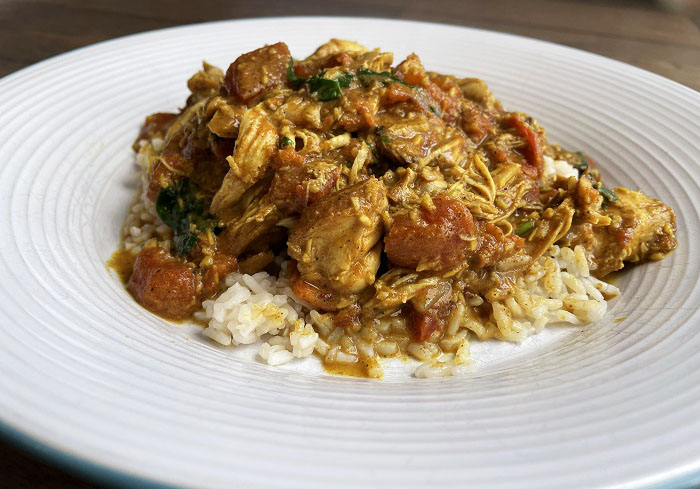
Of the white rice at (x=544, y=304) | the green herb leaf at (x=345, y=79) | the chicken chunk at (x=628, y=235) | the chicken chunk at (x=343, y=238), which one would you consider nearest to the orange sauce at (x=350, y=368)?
the white rice at (x=544, y=304)

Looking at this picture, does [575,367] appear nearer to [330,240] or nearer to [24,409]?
[330,240]

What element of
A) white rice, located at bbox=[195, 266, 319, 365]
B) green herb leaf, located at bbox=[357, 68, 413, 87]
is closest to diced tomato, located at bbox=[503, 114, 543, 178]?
green herb leaf, located at bbox=[357, 68, 413, 87]

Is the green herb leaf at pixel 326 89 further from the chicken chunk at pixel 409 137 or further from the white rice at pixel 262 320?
the white rice at pixel 262 320

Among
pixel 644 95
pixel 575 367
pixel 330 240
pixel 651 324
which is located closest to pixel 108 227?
pixel 330 240

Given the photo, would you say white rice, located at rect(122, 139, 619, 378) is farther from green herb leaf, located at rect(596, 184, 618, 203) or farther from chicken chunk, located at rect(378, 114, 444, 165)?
chicken chunk, located at rect(378, 114, 444, 165)

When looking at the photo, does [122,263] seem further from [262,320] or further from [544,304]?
[544,304]

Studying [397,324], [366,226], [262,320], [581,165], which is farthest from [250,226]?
[581,165]
